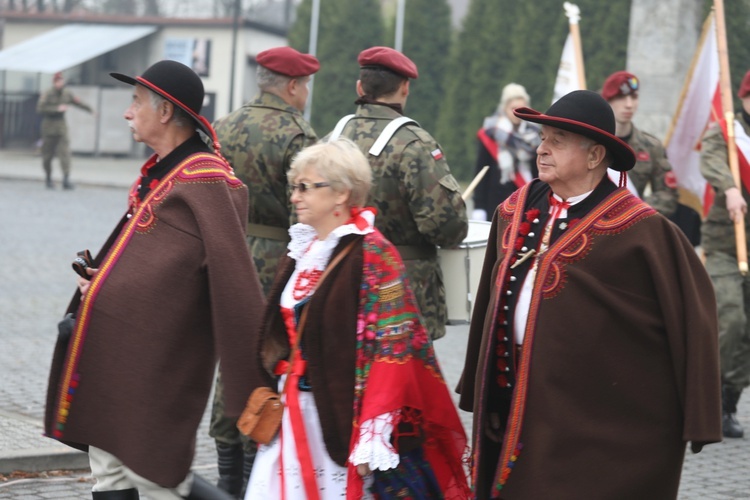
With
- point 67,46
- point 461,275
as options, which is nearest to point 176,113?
point 461,275

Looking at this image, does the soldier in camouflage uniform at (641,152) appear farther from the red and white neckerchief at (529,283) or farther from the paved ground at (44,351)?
the red and white neckerchief at (529,283)

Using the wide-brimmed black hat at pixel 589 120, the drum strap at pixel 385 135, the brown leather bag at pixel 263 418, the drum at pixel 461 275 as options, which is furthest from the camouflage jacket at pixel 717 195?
the brown leather bag at pixel 263 418

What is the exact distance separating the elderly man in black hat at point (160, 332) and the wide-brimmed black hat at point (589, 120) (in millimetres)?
1084

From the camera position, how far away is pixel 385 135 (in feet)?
19.2

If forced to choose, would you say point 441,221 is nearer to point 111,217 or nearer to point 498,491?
point 498,491

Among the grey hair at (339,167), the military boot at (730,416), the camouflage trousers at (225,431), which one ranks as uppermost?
the grey hair at (339,167)

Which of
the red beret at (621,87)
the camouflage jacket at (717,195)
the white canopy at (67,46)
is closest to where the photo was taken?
the camouflage jacket at (717,195)

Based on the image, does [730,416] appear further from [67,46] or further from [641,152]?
[67,46]

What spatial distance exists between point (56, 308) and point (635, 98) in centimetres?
539

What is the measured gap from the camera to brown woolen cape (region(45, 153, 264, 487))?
14.2ft

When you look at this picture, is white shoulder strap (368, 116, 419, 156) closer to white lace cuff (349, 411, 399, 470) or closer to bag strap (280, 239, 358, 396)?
bag strap (280, 239, 358, 396)

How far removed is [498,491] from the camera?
407 cm

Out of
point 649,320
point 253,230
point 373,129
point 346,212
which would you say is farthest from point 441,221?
point 649,320

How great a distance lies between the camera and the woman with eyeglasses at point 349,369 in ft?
13.2
